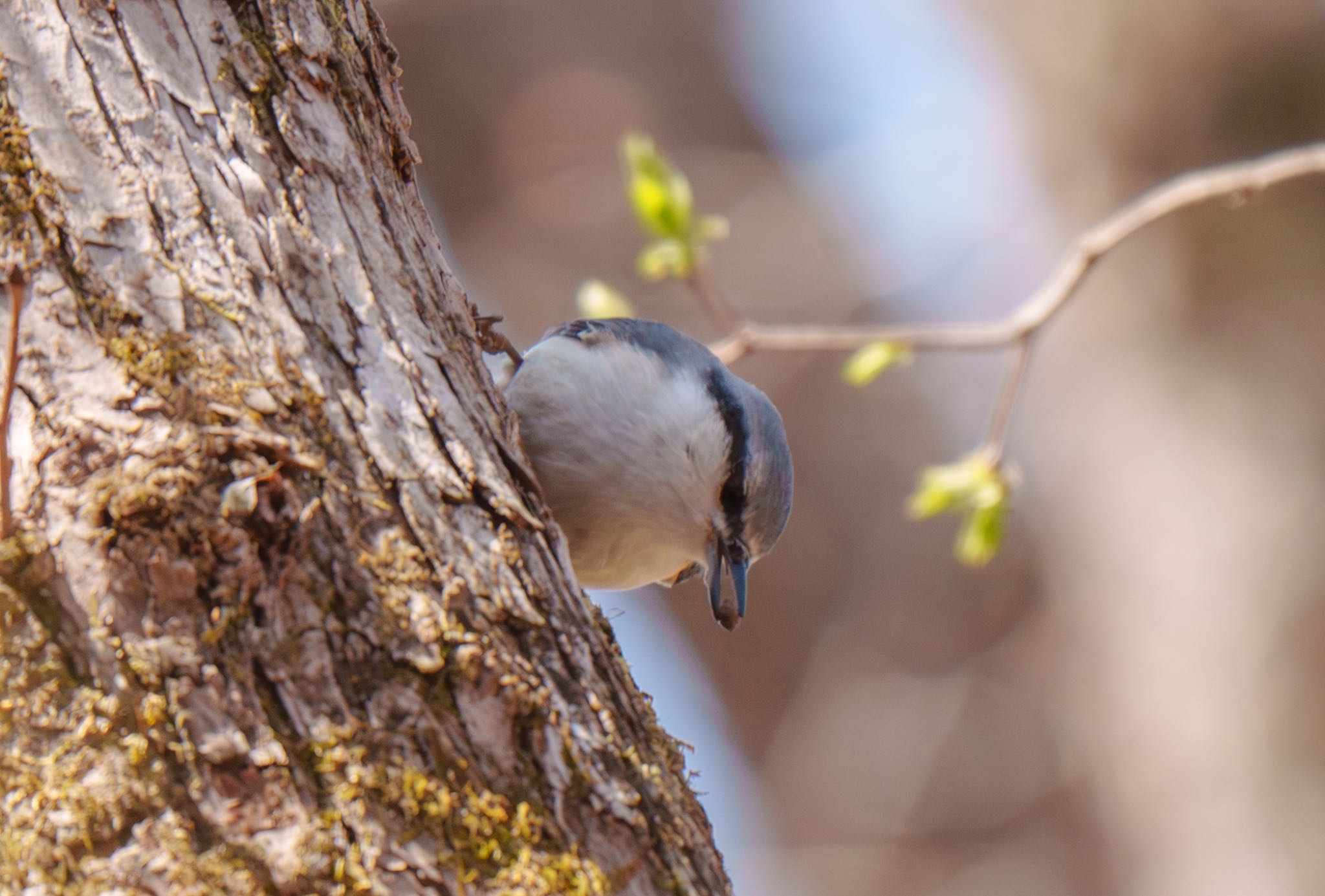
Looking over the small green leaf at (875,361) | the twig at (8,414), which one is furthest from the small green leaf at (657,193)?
the twig at (8,414)

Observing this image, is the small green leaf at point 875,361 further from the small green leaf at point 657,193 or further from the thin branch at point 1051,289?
the small green leaf at point 657,193

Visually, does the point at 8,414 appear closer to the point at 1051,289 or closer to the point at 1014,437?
the point at 1051,289

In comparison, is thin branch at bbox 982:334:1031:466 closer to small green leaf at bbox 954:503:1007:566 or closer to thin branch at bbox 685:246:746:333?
small green leaf at bbox 954:503:1007:566

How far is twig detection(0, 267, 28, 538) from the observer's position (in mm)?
1031

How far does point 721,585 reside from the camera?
7.21ft

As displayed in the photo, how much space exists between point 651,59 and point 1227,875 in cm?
399

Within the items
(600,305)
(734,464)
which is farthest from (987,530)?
(600,305)

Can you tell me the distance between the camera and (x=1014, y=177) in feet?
15.1

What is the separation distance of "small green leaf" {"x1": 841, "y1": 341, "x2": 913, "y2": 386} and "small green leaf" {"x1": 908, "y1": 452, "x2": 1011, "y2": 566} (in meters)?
0.27

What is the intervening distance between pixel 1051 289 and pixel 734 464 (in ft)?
2.85

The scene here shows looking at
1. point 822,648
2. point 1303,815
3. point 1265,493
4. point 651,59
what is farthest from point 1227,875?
point 651,59

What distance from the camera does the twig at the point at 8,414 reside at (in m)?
1.03

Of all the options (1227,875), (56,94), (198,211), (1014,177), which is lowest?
(1227,875)

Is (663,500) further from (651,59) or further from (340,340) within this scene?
(651,59)
